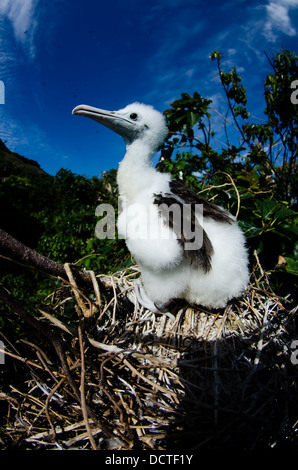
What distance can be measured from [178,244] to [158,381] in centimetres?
66

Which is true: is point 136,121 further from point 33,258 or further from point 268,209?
point 33,258

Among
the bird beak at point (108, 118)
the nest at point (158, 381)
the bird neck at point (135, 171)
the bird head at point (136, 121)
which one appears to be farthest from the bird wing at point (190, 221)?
the bird beak at point (108, 118)

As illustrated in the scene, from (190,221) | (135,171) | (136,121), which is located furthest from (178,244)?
(136,121)

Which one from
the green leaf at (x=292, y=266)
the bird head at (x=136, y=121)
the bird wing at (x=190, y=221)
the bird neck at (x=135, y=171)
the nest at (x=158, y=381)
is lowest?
the nest at (x=158, y=381)

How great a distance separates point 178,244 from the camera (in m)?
1.43

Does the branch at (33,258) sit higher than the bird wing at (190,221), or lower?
lower

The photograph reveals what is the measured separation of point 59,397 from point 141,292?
0.67 m

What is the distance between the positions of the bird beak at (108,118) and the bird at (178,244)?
35cm

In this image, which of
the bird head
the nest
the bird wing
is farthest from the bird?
the bird head

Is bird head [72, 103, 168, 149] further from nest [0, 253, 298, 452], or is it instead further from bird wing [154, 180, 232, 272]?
nest [0, 253, 298, 452]

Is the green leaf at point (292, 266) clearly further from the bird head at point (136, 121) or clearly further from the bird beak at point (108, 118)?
the bird beak at point (108, 118)

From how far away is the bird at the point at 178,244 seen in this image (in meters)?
1.44

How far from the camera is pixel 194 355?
1.35 m
